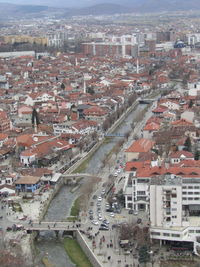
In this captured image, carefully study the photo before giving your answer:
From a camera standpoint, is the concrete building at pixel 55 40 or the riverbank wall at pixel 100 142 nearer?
the riverbank wall at pixel 100 142

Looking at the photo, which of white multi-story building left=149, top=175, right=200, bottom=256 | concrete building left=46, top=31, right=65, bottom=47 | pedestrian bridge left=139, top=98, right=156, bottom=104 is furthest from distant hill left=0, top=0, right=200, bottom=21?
white multi-story building left=149, top=175, right=200, bottom=256

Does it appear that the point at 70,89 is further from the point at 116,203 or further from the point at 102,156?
the point at 116,203

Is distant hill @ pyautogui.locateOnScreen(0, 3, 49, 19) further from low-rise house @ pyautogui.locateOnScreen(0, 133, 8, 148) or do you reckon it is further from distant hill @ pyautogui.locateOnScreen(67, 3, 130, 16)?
low-rise house @ pyautogui.locateOnScreen(0, 133, 8, 148)

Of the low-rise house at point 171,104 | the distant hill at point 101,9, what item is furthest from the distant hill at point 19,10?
the low-rise house at point 171,104

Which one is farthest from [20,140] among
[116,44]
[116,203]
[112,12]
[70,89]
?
[112,12]

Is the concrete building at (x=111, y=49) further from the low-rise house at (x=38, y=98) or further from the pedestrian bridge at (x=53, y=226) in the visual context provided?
the pedestrian bridge at (x=53, y=226)

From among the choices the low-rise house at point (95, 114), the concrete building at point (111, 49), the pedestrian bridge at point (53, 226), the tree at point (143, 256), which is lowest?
the concrete building at point (111, 49)

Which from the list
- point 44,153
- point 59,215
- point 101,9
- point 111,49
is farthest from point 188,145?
point 101,9

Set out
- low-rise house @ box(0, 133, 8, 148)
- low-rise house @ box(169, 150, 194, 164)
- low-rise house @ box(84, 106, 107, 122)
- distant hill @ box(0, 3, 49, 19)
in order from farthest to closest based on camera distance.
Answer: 1. distant hill @ box(0, 3, 49, 19)
2. low-rise house @ box(84, 106, 107, 122)
3. low-rise house @ box(0, 133, 8, 148)
4. low-rise house @ box(169, 150, 194, 164)
